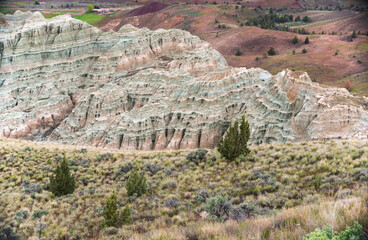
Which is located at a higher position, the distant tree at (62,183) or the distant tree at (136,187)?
the distant tree at (136,187)

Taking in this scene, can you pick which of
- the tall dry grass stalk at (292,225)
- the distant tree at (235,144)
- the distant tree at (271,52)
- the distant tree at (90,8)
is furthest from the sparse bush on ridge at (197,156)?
the distant tree at (90,8)

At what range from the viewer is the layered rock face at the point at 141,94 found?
85.4 feet

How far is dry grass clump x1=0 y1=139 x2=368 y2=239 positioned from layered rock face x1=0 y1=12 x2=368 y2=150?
8.56m

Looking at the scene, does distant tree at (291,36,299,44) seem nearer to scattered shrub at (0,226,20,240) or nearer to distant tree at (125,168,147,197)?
distant tree at (125,168,147,197)

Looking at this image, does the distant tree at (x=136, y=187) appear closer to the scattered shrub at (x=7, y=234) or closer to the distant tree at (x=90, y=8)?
the scattered shrub at (x=7, y=234)

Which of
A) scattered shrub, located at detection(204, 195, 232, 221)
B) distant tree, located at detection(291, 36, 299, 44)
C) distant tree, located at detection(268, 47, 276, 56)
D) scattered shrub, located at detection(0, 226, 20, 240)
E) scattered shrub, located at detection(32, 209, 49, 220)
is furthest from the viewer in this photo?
distant tree, located at detection(291, 36, 299, 44)

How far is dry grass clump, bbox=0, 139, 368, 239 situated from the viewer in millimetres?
7559

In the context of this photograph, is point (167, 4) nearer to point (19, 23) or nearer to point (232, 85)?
point (19, 23)

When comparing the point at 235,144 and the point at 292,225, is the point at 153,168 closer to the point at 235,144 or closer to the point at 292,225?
the point at 235,144

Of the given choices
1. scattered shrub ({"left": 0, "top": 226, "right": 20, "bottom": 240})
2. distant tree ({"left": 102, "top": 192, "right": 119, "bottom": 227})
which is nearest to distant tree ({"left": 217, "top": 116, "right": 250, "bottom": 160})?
distant tree ({"left": 102, "top": 192, "right": 119, "bottom": 227})

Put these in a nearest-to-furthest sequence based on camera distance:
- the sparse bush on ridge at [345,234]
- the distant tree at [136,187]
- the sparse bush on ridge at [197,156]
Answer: the sparse bush on ridge at [345,234] < the distant tree at [136,187] < the sparse bush on ridge at [197,156]

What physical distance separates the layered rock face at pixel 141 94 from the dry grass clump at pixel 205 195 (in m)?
8.56

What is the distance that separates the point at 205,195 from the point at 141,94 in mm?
31233

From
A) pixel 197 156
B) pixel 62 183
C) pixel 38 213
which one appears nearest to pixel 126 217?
pixel 38 213
